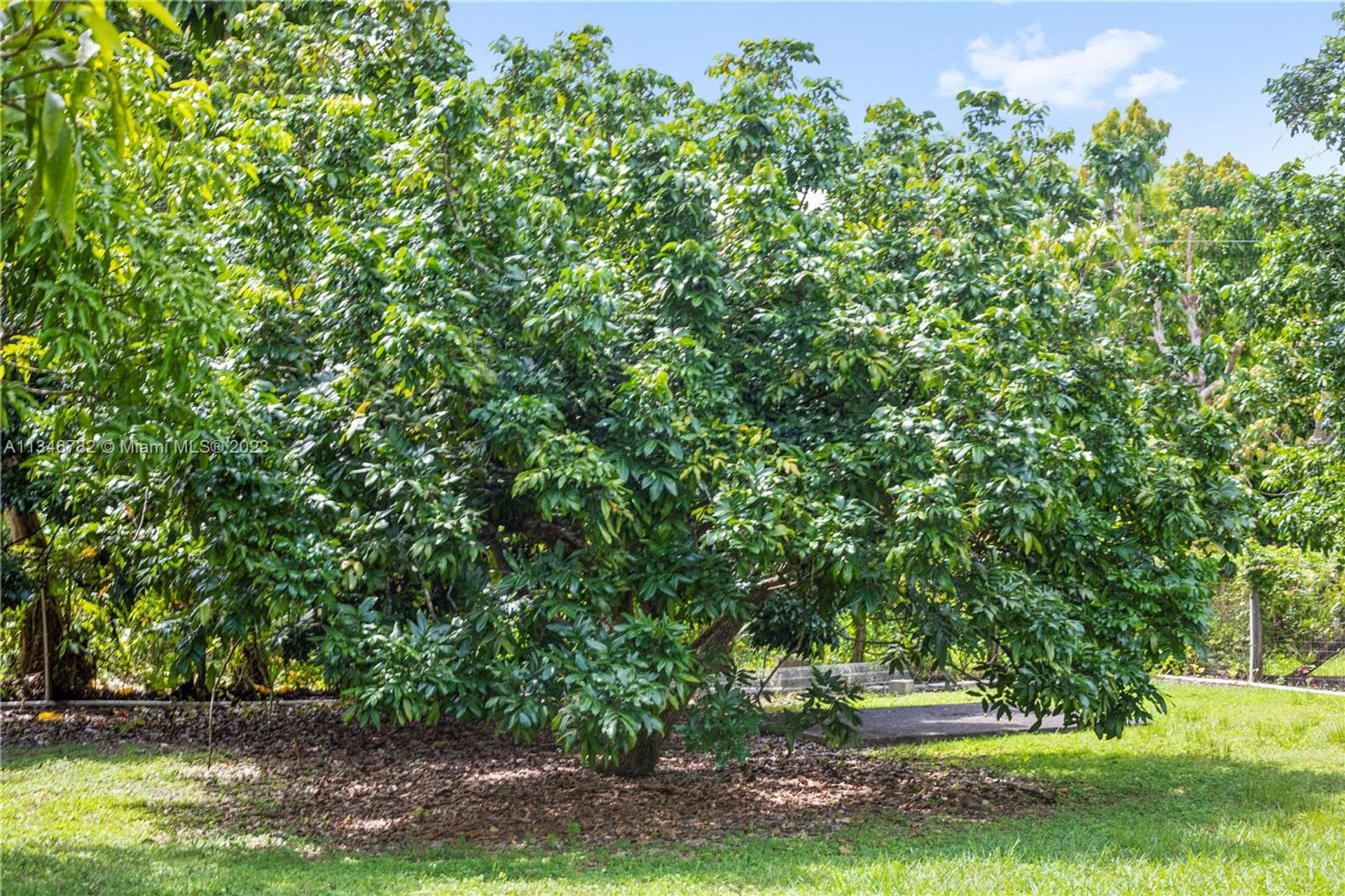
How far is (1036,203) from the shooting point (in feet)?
28.8

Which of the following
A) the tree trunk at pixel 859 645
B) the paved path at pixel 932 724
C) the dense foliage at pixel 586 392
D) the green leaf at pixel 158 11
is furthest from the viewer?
the tree trunk at pixel 859 645

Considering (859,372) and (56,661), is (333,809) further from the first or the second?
(56,661)

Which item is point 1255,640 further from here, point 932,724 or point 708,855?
point 708,855

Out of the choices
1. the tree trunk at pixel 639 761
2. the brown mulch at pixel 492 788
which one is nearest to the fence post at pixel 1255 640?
the brown mulch at pixel 492 788

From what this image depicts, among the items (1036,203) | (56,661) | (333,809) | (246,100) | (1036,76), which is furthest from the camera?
(56,661)

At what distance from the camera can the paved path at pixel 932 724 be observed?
11.6 meters

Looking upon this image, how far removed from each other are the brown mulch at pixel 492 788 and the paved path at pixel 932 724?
89 centimetres

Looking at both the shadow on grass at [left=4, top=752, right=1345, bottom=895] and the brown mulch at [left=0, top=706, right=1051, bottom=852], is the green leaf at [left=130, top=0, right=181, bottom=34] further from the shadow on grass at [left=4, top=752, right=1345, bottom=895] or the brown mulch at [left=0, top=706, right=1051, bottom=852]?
the brown mulch at [left=0, top=706, right=1051, bottom=852]

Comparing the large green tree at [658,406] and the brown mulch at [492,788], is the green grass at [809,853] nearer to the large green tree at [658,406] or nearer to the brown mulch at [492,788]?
the brown mulch at [492,788]

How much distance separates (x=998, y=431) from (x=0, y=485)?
26.1 ft

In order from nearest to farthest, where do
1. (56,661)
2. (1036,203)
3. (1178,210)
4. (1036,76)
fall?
(1036,203)
(1036,76)
(56,661)
(1178,210)

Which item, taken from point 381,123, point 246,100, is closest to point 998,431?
point 381,123

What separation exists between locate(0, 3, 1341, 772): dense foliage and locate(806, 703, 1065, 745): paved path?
11.2ft

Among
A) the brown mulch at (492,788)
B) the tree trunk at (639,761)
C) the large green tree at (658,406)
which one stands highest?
the large green tree at (658,406)
